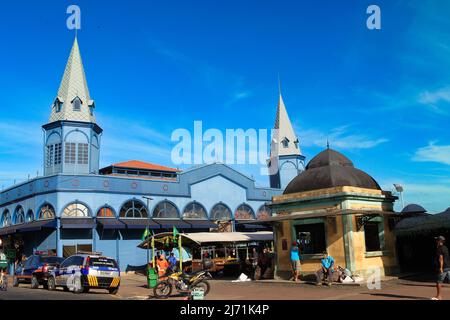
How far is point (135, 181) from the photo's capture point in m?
35.2

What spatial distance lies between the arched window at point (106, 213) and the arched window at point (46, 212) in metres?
3.14

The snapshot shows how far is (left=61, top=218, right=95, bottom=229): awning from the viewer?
→ 3141cm

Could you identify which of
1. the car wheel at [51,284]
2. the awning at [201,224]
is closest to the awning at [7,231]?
the awning at [201,224]

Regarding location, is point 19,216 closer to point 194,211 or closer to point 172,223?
point 172,223

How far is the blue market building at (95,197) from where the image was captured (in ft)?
107

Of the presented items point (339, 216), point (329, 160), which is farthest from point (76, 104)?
point (339, 216)

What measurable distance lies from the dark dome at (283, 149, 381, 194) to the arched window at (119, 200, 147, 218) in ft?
51.2

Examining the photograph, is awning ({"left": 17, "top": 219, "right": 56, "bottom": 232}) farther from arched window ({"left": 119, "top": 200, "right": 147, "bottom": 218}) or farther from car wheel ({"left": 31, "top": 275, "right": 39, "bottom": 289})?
car wheel ({"left": 31, "top": 275, "right": 39, "bottom": 289})

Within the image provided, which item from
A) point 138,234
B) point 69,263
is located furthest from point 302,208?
point 138,234

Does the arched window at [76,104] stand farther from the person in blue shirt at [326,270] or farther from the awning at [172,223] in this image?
the person in blue shirt at [326,270]

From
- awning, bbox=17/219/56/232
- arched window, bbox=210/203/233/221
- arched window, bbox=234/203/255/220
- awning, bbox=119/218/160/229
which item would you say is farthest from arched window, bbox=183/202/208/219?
awning, bbox=17/219/56/232
